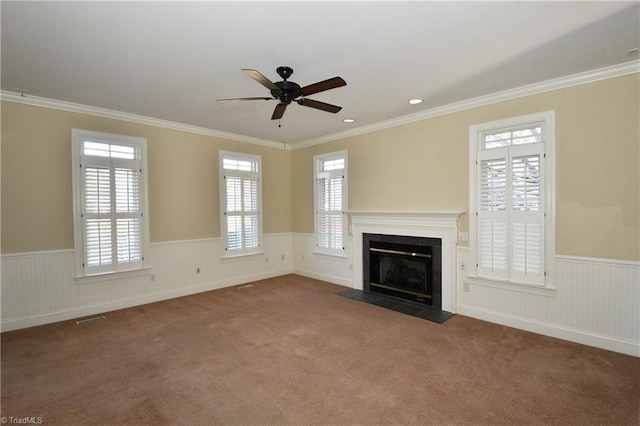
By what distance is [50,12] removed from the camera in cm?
223

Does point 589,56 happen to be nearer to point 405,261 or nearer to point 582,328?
point 582,328

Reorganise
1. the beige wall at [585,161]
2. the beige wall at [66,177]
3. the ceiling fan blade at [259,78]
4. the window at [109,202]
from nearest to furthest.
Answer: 1. the ceiling fan blade at [259,78]
2. the beige wall at [585,161]
3. the beige wall at [66,177]
4. the window at [109,202]

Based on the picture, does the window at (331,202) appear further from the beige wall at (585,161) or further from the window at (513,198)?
the window at (513,198)

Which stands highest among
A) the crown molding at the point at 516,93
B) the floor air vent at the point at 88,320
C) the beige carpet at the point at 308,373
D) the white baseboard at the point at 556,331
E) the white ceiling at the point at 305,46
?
the white ceiling at the point at 305,46

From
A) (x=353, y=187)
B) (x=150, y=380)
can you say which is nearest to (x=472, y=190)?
(x=353, y=187)

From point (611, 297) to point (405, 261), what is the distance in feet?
7.88

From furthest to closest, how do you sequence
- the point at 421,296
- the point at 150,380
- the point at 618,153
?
the point at 421,296 < the point at 618,153 < the point at 150,380

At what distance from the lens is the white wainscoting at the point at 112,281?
3855 millimetres

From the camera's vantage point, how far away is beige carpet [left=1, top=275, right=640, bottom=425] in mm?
2271

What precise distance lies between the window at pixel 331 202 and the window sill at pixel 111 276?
10.2 ft

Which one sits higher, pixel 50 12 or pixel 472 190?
pixel 50 12

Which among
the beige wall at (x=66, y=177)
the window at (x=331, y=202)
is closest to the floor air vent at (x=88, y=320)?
the beige wall at (x=66, y=177)

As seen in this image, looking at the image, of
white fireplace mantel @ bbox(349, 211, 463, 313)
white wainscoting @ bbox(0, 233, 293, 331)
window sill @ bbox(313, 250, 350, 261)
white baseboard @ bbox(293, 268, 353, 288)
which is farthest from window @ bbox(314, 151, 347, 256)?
white wainscoting @ bbox(0, 233, 293, 331)

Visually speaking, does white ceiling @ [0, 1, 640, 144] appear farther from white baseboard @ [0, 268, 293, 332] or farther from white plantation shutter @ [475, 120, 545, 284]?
white baseboard @ [0, 268, 293, 332]
